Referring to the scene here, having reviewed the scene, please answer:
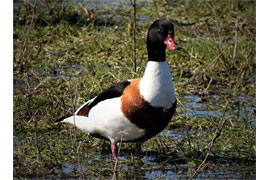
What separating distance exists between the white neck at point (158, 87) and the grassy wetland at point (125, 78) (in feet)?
1.59

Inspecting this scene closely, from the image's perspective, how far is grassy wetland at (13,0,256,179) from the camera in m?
5.91

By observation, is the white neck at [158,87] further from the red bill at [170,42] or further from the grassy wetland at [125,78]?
the grassy wetland at [125,78]

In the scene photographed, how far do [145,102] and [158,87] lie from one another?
0.53ft

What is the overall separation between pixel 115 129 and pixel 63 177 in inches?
23.3

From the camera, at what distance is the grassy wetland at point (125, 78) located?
233 inches

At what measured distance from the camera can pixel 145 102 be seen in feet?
18.1

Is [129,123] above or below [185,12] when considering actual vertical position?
below

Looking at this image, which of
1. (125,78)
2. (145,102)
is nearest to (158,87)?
(145,102)

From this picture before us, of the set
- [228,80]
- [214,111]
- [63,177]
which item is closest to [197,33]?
[228,80]

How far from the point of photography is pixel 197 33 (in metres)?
10.3

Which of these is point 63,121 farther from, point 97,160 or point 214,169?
point 214,169

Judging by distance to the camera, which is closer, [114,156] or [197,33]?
[114,156]

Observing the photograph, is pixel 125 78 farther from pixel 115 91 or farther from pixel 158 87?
pixel 158 87

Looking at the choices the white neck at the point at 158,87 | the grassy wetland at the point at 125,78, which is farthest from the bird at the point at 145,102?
the grassy wetland at the point at 125,78
